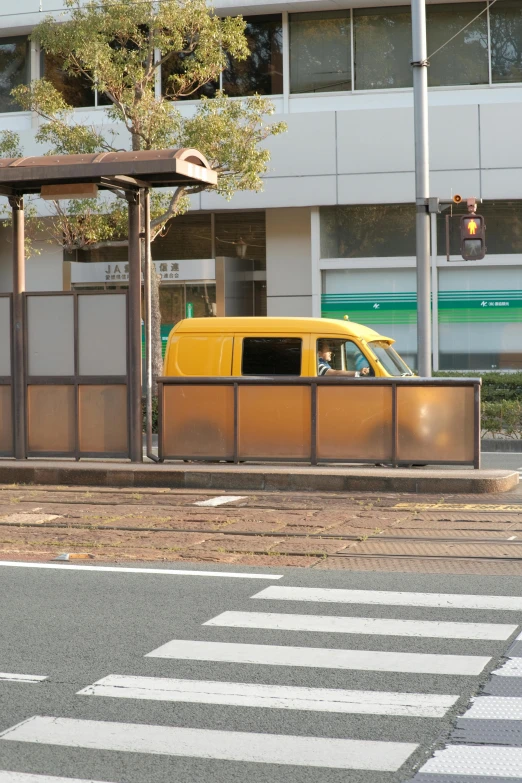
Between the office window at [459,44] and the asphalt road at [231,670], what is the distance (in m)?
19.4

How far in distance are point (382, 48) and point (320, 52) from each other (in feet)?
4.54

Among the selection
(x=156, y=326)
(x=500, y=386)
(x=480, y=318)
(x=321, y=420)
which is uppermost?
(x=480, y=318)

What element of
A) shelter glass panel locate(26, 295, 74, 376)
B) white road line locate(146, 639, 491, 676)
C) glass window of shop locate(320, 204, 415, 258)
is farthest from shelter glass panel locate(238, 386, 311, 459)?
glass window of shop locate(320, 204, 415, 258)

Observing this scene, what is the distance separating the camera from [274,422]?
43.3ft

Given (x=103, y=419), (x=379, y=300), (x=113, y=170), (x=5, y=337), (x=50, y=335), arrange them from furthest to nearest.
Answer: (x=379, y=300) → (x=5, y=337) → (x=50, y=335) → (x=103, y=419) → (x=113, y=170)

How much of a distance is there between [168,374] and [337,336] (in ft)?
7.10

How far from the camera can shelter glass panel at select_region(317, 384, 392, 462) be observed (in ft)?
42.0

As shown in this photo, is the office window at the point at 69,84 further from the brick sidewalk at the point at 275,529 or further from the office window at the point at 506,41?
the brick sidewalk at the point at 275,529

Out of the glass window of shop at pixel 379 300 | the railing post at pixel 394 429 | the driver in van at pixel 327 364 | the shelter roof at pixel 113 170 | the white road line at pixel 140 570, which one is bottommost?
the white road line at pixel 140 570

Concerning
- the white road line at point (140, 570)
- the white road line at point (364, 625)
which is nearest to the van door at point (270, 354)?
the white road line at point (140, 570)

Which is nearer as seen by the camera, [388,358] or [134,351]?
[134,351]

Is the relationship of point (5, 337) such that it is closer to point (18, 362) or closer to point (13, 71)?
point (18, 362)

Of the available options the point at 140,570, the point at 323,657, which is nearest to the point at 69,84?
the point at 140,570

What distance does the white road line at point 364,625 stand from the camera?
6.04m
